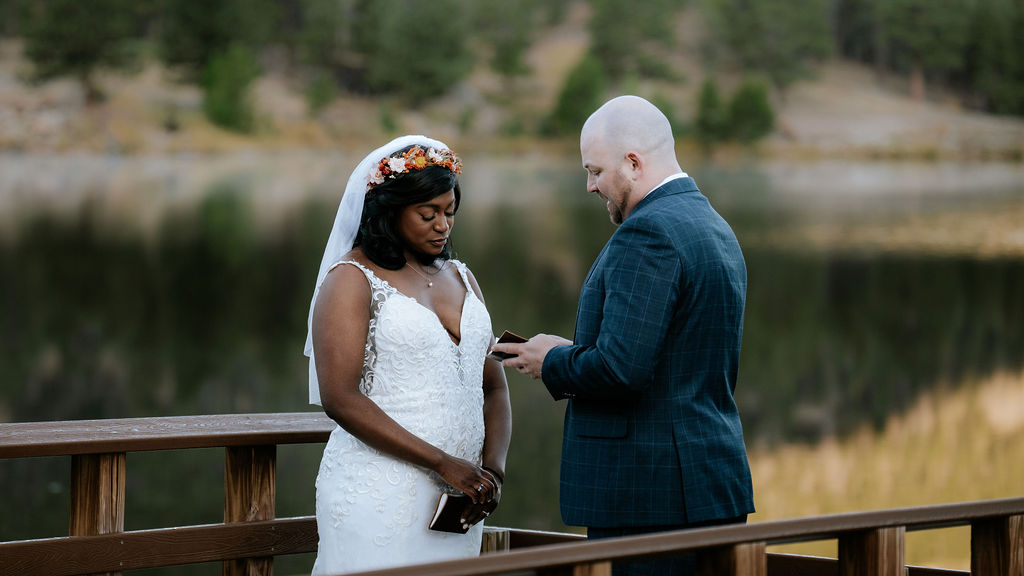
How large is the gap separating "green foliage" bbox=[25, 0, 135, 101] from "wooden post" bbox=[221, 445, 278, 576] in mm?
26727

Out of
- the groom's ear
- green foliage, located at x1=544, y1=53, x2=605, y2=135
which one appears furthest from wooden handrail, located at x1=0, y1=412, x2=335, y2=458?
green foliage, located at x1=544, y1=53, x2=605, y2=135

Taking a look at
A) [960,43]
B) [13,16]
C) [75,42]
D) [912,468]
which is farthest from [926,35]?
[13,16]

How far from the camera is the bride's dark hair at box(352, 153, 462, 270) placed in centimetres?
213

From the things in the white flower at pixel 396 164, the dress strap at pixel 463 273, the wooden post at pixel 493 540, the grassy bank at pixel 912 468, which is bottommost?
the grassy bank at pixel 912 468

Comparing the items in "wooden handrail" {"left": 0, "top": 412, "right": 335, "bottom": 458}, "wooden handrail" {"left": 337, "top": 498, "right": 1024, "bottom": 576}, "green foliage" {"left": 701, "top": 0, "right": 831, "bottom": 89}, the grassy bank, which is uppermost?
"green foliage" {"left": 701, "top": 0, "right": 831, "bottom": 89}

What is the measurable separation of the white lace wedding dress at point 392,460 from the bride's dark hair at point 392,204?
0.05 meters

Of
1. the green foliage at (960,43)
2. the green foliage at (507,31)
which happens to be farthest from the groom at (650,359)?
the green foliage at (960,43)

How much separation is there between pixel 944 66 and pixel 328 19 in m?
16.9

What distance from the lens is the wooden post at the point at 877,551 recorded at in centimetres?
159

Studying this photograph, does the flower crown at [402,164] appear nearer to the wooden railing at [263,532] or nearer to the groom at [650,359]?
the groom at [650,359]

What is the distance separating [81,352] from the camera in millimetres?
19609

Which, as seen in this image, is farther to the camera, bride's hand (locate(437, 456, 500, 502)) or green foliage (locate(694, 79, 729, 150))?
green foliage (locate(694, 79, 729, 150))

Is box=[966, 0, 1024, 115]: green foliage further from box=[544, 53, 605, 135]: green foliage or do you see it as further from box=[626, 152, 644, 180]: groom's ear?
box=[626, 152, 644, 180]: groom's ear

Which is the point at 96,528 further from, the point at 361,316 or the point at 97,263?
the point at 97,263
